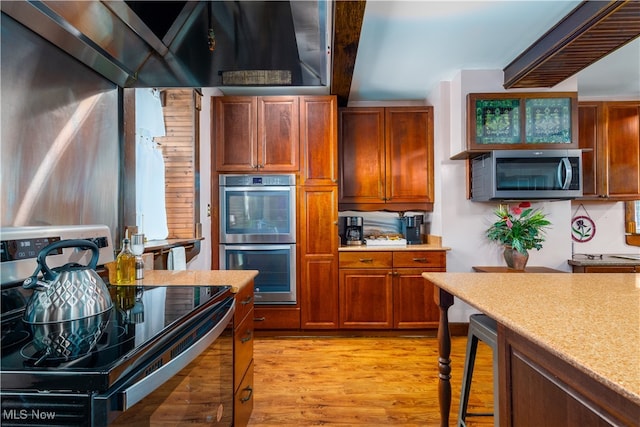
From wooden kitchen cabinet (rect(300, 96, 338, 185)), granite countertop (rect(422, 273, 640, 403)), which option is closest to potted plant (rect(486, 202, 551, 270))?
granite countertop (rect(422, 273, 640, 403))

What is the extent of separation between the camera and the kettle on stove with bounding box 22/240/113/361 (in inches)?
31.2

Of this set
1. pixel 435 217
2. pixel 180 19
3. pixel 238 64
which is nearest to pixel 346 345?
pixel 435 217

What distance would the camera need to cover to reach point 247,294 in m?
1.72

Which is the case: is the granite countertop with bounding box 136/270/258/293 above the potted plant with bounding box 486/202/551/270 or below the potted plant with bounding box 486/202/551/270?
below

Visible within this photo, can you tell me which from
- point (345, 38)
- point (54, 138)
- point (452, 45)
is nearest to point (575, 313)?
point (345, 38)

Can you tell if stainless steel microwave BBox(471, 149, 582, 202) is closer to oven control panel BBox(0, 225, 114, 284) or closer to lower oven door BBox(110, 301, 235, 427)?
lower oven door BBox(110, 301, 235, 427)

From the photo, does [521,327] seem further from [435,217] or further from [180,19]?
[435,217]

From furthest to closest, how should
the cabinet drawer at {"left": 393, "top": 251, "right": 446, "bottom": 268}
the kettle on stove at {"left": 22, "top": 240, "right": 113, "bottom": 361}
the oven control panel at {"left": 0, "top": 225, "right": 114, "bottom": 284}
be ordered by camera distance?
the cabinet drawer at {"left": 393, "top": 251, "right": 446, "bottom": 268} → the oven control panel at {"left": 0, "top": 225, "right": 114, "bottom": 284} → the kettle on stove at {"left": 22, "top": 240, "right": 113, "bottom": 361}

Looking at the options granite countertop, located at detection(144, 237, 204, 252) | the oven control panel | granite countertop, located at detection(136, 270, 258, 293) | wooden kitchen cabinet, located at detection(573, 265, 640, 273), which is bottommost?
wooden kitchen cabinet, located at detection(573, 265, 640, 273)

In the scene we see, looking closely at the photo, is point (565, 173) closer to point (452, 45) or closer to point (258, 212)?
point (452, 45)

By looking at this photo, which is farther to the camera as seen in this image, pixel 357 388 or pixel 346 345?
pixel 346 345

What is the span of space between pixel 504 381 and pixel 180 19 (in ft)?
5.88

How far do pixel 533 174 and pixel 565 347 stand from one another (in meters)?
2.49

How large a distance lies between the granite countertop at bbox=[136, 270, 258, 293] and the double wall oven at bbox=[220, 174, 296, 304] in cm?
126
